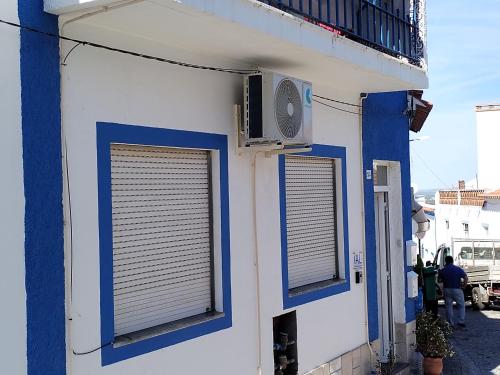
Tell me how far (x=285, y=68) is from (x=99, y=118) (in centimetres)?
241

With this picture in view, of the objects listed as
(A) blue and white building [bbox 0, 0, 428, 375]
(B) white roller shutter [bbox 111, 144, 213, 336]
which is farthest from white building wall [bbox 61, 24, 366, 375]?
(B) white roller shutter [bbox 111, 144, 213, 336]

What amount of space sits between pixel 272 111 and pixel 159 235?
149 cm

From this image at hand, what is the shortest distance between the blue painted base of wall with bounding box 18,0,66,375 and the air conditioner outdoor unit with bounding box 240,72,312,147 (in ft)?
6.54

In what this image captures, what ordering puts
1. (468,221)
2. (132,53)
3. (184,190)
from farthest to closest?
(468,221), (184,190), (132,53)

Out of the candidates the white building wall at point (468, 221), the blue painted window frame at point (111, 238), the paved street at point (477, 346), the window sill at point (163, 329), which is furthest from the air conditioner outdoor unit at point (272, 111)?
the white building wall at point (468, 221)

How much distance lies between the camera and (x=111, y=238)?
446 cm

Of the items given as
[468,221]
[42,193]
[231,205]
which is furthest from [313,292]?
[468,221]

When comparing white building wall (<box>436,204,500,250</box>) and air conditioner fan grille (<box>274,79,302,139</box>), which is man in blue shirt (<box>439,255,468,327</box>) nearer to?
white building wall (<box>436,204,500,250</box>)

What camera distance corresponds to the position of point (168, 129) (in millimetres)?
5000

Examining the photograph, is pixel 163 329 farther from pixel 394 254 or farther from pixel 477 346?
pixel 477 346

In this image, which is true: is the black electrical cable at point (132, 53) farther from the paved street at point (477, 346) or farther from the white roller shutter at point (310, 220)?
the paved street at point (477, 346)

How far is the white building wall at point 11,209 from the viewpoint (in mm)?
3693

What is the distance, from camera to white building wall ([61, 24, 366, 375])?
167 inches

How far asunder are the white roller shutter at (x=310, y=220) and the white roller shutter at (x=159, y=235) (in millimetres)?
1484
